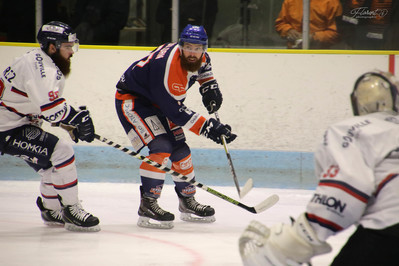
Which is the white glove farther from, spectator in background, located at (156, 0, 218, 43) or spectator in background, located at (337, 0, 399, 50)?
spectator in background, located at (156, 0, 218, 43)

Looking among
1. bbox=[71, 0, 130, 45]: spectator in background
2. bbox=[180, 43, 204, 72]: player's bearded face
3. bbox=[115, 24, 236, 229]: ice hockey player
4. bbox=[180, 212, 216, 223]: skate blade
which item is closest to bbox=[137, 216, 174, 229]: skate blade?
bbox=[115, 24, 236, 229]: ice hockey player

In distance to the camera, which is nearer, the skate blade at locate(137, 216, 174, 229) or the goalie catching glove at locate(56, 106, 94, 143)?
the goalie catching glove at locate(56, 106, 94, 143)

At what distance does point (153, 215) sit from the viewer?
3385 millimetres

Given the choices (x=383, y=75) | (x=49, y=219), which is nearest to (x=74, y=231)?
(x=49, y=219)

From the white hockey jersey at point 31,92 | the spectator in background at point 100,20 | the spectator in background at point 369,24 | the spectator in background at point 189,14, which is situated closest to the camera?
the white hockey jersey at point 31,92

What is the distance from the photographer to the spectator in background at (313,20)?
471cm

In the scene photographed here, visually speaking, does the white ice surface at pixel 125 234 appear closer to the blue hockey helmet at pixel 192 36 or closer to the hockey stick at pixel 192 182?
the hockey stick at pixel 192 182

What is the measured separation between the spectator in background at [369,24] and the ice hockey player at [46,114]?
2262mm

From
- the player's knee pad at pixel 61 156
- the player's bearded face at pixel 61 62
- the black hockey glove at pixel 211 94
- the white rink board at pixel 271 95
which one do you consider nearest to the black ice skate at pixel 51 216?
the player's knee pad at pixel 61 156

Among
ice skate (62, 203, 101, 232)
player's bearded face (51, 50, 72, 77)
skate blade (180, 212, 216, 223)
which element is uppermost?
player's bearded face (51, 50, 72, 77)

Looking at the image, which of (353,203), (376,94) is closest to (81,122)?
(376,94)

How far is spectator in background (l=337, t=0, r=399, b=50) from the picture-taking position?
183 inches

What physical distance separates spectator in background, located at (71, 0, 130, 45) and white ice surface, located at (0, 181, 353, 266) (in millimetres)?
1235

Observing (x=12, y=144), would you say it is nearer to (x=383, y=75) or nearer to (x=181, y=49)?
(x=181, y=49)
